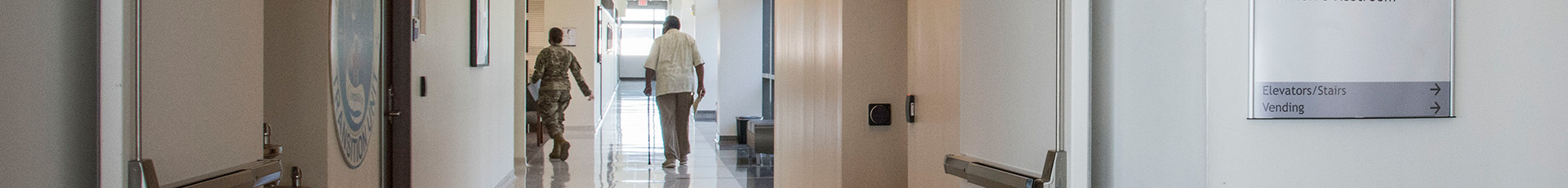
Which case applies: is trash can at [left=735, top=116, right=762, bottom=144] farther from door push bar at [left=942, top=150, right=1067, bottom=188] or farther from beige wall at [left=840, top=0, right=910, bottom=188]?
door push bar at [left=942, top=150, right=1067, bottom=188]

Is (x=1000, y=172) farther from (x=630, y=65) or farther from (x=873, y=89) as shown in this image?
(x=630, y=65)

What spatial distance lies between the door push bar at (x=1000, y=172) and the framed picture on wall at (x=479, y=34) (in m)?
3.14

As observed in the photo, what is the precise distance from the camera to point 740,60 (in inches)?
370

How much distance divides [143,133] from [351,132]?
1.88 metres

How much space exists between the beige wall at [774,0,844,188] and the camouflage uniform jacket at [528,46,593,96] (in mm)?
2882

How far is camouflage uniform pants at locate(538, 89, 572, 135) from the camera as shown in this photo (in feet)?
22.2

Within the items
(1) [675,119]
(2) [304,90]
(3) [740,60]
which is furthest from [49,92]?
(3) [740,60]

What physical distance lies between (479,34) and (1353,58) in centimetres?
378

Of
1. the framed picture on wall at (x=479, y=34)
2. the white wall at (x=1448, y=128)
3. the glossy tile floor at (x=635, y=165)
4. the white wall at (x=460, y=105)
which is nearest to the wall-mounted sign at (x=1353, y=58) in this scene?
the white wall at (x=1448, y=128)

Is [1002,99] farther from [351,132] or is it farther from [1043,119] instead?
[351,132]

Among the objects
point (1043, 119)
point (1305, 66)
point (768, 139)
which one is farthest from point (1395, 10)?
point (768, 139)

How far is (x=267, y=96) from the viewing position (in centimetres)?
205

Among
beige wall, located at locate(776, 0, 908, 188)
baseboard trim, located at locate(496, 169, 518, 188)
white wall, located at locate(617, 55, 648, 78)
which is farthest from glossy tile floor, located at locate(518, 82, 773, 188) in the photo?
white wall, located at locate(617, 55, 648, 78)

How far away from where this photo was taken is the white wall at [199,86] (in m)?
1.28
